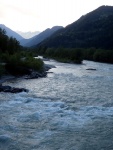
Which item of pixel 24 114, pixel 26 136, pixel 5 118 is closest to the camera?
pixel 26 136

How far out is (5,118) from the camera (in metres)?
19.6

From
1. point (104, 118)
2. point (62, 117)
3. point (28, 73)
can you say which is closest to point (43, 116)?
point (62, 117)

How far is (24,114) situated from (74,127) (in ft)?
14.7

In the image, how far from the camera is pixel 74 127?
18219 mm

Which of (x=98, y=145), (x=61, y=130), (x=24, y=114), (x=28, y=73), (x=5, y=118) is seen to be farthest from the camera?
(x=28, y=73)

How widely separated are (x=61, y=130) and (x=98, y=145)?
306 centimetres

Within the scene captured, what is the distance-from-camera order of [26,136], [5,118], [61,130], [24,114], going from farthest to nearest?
1. [24,114]
2. [5,118]
3. [61,130]
4. [26,136]

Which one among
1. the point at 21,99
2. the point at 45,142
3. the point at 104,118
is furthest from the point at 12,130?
the point at 21,99

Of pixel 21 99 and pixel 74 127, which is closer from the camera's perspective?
pixel 74 127

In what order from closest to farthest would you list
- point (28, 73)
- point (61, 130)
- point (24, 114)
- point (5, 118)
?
point (61, 130) → point (5, 118) → point (24, 114) → point (28, 73)

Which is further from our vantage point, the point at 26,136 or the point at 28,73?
the point at 28,73

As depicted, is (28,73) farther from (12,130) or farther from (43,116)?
(12,130)

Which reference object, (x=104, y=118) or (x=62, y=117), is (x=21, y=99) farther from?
(x=104, y=118)

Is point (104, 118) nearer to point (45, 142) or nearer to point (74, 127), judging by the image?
point (74, 127)
